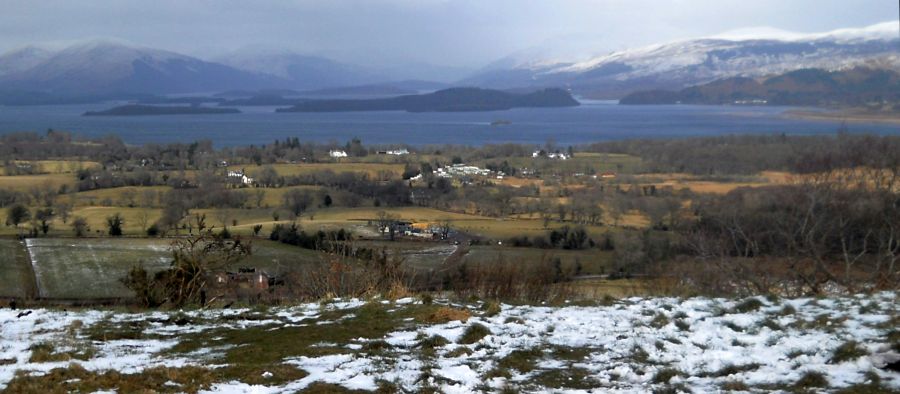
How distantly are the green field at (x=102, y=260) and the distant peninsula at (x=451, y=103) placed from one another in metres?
128

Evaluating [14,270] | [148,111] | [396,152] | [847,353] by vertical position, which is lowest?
[14,270]

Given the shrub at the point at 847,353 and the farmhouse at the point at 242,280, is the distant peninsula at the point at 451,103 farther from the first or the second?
the shrub at the point at 847,353

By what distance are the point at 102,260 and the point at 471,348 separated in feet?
82.1

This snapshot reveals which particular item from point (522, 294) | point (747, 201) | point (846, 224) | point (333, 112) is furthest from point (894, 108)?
point (333, 112)

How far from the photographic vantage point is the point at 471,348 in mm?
6559

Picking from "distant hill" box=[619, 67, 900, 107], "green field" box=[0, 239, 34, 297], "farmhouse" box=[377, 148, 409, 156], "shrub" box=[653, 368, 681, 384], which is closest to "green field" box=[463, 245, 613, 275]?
"green field" box=[0, 239, 34, 297]

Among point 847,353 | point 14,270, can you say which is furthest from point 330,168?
point 847,353

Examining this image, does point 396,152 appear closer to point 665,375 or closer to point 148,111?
point 665,375

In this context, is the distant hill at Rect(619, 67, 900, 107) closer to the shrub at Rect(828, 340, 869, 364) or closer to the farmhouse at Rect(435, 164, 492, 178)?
the farmhouse at Rect(435, 164, 492, 178)

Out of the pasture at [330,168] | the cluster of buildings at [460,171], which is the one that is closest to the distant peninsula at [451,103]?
the pasture at [330,168]

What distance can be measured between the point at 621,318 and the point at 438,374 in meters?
2.91

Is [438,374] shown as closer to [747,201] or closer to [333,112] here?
[747,201]

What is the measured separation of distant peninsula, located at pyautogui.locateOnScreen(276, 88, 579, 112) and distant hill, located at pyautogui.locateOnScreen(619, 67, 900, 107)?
94.9ft

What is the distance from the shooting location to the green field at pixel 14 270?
2191 cm
